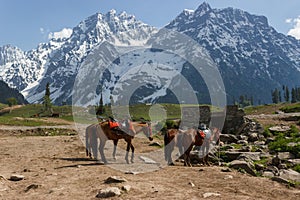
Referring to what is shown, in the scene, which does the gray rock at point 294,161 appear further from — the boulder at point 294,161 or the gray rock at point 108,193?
the gray rock at point 108,193

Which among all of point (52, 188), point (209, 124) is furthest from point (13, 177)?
point (209, 124)

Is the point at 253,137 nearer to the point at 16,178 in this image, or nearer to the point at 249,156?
the point at 249,156

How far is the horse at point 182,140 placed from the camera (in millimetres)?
19500

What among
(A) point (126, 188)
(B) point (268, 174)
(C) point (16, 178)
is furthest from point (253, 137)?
(C) point (16, 178)

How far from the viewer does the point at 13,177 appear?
1412 cm

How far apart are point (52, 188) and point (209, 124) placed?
2899 centimetres

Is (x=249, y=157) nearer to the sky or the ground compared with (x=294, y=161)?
nearer to the sky

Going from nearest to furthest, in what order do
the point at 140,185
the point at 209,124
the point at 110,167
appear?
1. the point at 140,185
2. the point at 110,167
3. the point at 209,124

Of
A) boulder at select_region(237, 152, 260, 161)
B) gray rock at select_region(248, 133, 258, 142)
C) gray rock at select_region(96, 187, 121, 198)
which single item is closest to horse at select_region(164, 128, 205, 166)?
boulder at select_region(237, 152, 260, 161)

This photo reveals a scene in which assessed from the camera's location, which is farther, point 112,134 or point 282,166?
point 112,134

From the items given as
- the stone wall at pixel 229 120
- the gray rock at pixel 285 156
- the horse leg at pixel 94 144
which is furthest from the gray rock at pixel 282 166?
the stone wall at pixel 229 120

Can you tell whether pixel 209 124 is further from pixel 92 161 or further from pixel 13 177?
pixel 13 177

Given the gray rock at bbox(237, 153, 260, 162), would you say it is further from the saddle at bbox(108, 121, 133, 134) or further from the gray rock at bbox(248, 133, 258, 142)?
the gray rock at bbox(248, 133, 258, 142)

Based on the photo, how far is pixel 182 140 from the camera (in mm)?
19891
